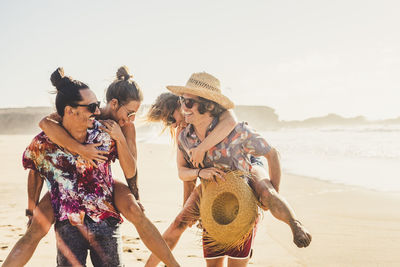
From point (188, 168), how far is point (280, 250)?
2316 millimetres

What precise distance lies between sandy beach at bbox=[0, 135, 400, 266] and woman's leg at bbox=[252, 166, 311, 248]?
4.05 feet

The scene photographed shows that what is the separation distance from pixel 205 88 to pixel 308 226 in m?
3.78

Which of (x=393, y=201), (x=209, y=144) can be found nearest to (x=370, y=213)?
(x=393, y=201)

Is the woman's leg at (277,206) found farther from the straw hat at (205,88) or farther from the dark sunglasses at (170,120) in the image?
the dark sunglasses at (170,120)

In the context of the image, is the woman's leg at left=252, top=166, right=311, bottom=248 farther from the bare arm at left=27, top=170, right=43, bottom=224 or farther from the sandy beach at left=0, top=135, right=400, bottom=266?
the bare arm at left=27, top=170, right=43, bottom=224

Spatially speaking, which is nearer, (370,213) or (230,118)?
(230,118)

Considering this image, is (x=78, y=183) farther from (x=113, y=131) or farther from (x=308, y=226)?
(x=308, y=226)

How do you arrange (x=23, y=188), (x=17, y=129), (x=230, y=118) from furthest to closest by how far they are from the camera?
1. (x=17, y=129)
2. (x=23, y=188)
3. (x=230, y=118)

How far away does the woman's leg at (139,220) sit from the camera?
8.89 feet

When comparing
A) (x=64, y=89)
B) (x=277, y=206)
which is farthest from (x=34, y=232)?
(x=277, y=206)

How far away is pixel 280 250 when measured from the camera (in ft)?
15.9

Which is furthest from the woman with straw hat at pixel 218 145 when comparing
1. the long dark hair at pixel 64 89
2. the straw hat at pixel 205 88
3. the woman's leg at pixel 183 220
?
the long dark hair at pixel 64 89

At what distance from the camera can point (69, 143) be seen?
2.52 metres

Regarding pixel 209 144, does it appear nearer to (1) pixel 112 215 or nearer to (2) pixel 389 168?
(1) pixel 112 215
